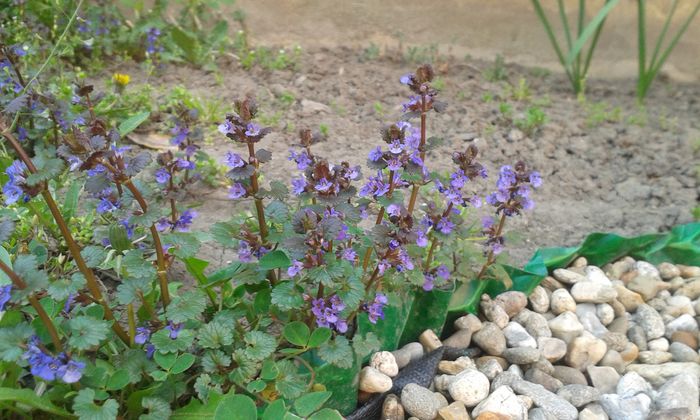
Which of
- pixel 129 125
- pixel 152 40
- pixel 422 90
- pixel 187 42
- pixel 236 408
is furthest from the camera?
pixel 187 42

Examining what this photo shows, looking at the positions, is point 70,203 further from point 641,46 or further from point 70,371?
point 641,46

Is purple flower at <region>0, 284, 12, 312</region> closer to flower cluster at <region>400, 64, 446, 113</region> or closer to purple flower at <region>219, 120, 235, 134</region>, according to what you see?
purple flower at <region>219, 120, 235, 134</region>

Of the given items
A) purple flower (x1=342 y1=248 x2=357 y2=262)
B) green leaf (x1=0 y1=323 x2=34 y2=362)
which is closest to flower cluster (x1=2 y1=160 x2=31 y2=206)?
green leaf (x1=0 y1=323 x2=34 y2=362)

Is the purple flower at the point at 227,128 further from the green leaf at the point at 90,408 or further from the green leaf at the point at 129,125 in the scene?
the green leaf at the point at 129,125

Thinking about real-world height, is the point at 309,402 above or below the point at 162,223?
below

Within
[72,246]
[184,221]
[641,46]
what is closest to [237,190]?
[184,221]

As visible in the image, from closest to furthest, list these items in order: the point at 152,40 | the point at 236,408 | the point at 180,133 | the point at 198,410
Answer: the point at 236,408, the point at 198,410, the point at 180,133, the point at 152,40
